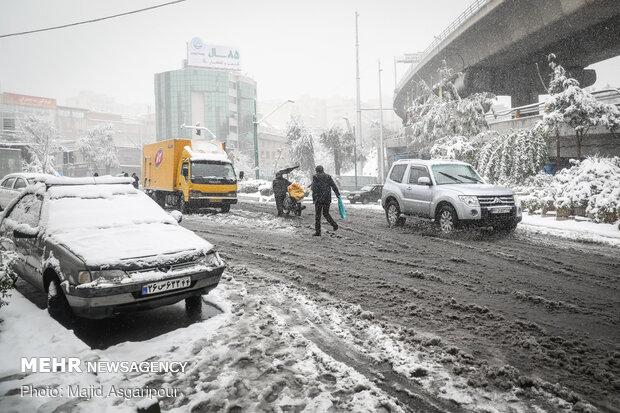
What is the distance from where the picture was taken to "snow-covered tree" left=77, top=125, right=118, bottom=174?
6775 centimetres

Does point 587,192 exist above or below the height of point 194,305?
above

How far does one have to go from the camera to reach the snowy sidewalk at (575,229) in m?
9.40

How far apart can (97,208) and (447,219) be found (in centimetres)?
771

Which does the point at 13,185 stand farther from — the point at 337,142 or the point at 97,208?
the point at 337,142

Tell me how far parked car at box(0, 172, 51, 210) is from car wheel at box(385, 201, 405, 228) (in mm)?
12059

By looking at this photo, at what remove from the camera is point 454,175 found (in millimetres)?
10438

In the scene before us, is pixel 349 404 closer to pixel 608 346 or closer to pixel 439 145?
pixel 608 346

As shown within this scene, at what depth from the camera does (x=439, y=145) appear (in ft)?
65.2

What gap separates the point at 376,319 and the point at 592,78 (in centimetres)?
3173

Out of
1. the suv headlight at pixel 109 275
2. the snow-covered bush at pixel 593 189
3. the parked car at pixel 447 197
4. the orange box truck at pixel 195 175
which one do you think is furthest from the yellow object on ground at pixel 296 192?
the suv headlight at pixel 109 275

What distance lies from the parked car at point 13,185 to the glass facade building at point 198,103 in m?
77.8

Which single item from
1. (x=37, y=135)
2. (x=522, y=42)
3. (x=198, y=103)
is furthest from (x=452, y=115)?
(x=198, y=103)

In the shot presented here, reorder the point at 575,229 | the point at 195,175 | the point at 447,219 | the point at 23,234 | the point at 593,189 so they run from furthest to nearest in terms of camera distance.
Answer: the point at 195,175
the point at 593,189
the point at 575,229
the point at 447,219
the point at 23,234

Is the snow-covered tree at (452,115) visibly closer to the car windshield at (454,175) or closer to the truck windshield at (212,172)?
the car windshield at (454,175)
